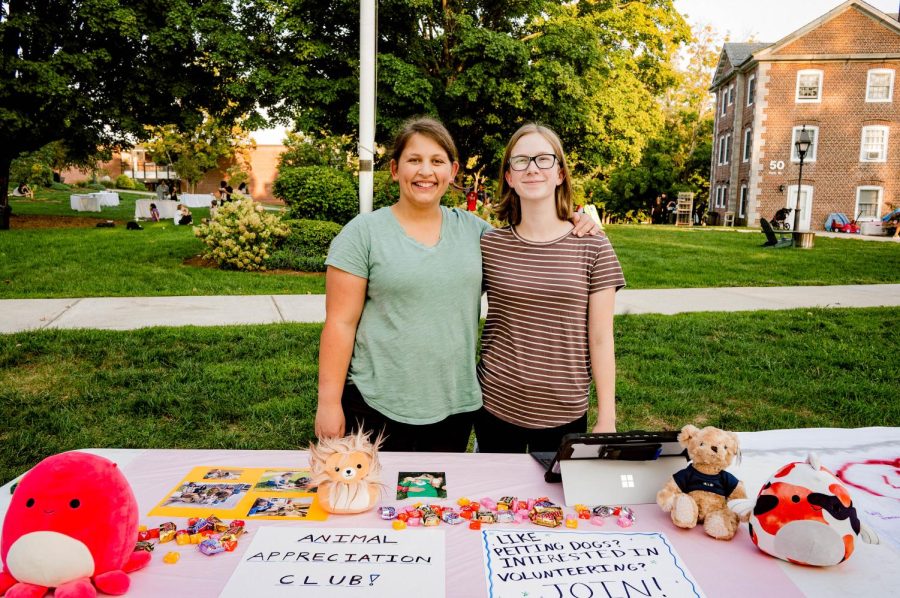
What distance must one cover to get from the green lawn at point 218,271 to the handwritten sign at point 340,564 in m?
7.17

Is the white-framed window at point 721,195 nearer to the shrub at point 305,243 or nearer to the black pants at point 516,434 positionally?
the shrub at point 305,243

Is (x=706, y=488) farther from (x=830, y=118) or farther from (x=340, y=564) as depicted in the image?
(x=830, y=118)

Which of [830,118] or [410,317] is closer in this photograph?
[410,317]

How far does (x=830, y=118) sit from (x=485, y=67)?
21.8 metres

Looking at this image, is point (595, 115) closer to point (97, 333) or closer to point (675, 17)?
point (675, 17)

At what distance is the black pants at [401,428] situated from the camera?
2.20 m

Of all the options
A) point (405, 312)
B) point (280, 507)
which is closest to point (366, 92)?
point (405, 312)

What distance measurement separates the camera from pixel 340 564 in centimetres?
144

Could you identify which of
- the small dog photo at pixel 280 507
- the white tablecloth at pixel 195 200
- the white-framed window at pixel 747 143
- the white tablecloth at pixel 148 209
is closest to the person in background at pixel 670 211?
the white-framed window at pixel 747 143

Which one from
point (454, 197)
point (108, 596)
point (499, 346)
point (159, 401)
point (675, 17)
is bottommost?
point (159, 401)

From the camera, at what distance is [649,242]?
16.3 meters

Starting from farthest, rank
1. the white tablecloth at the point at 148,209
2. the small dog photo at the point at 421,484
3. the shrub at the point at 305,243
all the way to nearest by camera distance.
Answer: the white tablecloth at the point at 148,209, the shrub at the point at 305,243, the small dog photo at the point at 421,484

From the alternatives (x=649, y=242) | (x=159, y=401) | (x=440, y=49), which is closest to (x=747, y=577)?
(x=159, y=401)

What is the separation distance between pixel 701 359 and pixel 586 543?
183 inches
